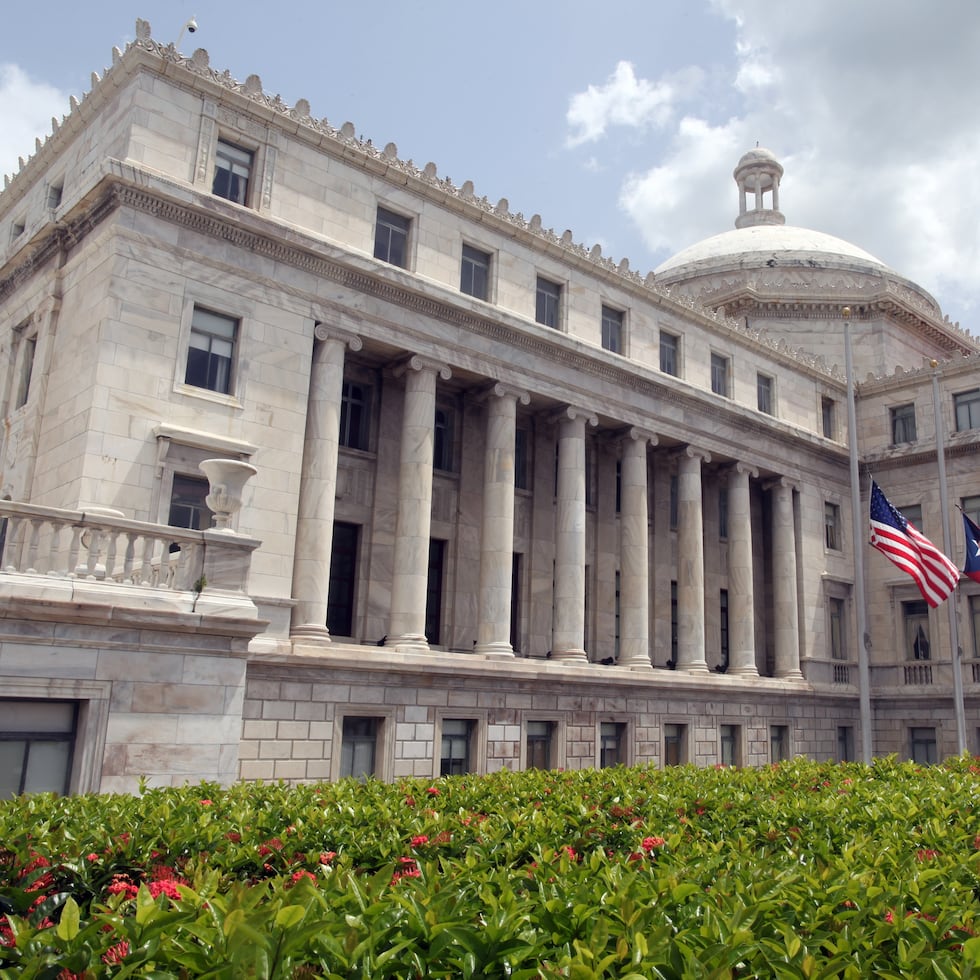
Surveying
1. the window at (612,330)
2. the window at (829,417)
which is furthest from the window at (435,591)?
the window at (829,417)

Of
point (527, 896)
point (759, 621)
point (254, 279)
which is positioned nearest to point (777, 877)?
point (527, 896)

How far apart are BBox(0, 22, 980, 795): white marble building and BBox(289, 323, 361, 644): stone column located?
0.31ft

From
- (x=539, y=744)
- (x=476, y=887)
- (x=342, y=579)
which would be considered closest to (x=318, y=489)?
(x=342, y=579)

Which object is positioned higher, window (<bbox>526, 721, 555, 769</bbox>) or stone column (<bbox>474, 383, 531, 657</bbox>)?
stone column (<bbox>474, 383, 531, 657</bbox>)

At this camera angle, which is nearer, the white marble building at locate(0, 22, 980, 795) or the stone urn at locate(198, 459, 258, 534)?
the white marble building at locate(0, 22, 980, 795)

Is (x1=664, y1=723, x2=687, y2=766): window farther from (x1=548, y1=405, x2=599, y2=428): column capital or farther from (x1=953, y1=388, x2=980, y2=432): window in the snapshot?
(x1=953, y1=388, x2=980, y2=432): window

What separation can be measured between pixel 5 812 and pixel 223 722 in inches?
296

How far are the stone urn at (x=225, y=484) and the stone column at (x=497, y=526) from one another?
11.2m

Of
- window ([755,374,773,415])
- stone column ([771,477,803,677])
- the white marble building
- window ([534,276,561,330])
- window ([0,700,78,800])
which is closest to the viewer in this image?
window ([0,700,78,800])

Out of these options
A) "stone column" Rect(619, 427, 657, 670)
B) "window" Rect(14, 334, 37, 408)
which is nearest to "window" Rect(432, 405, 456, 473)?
"stone column" Rect(619, 427, 657, 670)

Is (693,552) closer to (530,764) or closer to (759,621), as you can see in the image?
(759,621)

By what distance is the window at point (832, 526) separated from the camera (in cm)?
4191

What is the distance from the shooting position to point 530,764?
28250 mm

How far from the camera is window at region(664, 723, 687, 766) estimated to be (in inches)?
1277
